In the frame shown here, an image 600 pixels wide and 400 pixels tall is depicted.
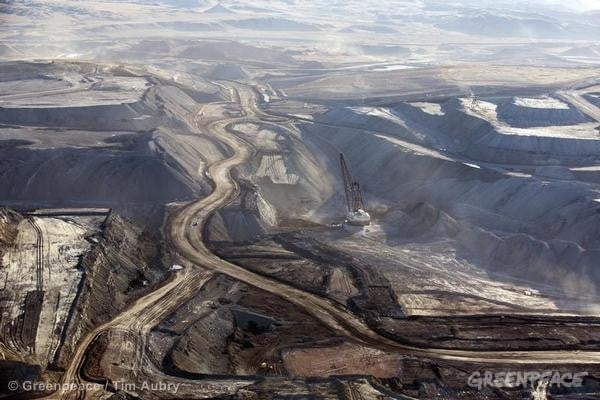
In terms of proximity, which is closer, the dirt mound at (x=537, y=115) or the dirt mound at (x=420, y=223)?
the dirt mound at (x=420, y=223)

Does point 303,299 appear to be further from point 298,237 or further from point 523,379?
point 523,379

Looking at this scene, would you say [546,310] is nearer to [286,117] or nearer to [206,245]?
[206,245]

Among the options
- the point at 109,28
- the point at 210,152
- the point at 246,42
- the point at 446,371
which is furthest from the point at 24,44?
the point at 446,371

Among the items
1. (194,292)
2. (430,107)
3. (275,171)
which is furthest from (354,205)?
(430,107)

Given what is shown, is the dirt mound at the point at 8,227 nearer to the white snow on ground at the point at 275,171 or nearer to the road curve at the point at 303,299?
the road curve at the point at 303,299

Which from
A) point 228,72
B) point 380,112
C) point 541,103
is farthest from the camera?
point 228,72

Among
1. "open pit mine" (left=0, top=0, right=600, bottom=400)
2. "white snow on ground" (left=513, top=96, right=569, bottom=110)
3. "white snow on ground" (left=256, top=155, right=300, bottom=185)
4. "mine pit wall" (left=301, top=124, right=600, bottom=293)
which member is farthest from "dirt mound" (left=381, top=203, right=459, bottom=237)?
"white snow on ground" (left=513, top=96, right=569, bottom=110)

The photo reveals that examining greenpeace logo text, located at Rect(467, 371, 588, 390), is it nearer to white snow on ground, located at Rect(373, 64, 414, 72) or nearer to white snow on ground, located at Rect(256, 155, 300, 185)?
white snow on ground, located at Rect(256, 155, 300, 185)

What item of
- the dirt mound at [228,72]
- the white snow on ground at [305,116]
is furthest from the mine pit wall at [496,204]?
the dirt mound at [228,72]
